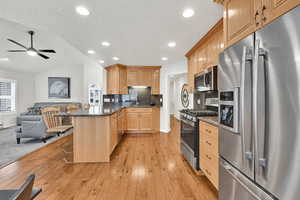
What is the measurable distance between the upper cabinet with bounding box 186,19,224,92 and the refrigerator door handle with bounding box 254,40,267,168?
1495 millimetres

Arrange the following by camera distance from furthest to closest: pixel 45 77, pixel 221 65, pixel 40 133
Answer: pixel 45 77 → pixel 40 133 → pixel 221 65

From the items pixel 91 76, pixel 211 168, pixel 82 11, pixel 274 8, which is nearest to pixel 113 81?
pixel 91 76

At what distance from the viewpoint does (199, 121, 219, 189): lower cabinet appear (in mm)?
1826

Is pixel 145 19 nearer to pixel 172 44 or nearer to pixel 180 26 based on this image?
pixel 180 26

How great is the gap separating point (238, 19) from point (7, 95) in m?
8.48

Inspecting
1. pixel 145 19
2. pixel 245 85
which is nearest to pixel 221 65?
pixel 245 85

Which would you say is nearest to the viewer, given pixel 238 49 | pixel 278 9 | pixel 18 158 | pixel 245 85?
pixel 278 9

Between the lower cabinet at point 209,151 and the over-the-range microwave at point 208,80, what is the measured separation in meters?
0.64

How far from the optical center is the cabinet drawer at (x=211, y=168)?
1.82 metres

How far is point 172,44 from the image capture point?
10.8 feet

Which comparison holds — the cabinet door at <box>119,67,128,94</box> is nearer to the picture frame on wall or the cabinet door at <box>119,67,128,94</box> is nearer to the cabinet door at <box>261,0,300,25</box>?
the picture frame on wall

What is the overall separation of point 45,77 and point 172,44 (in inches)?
289

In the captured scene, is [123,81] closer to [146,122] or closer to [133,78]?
[133,78]

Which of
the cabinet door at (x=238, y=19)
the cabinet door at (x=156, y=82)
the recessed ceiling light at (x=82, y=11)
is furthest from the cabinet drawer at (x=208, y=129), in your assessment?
the cabinet door at (x=156, y=82)
